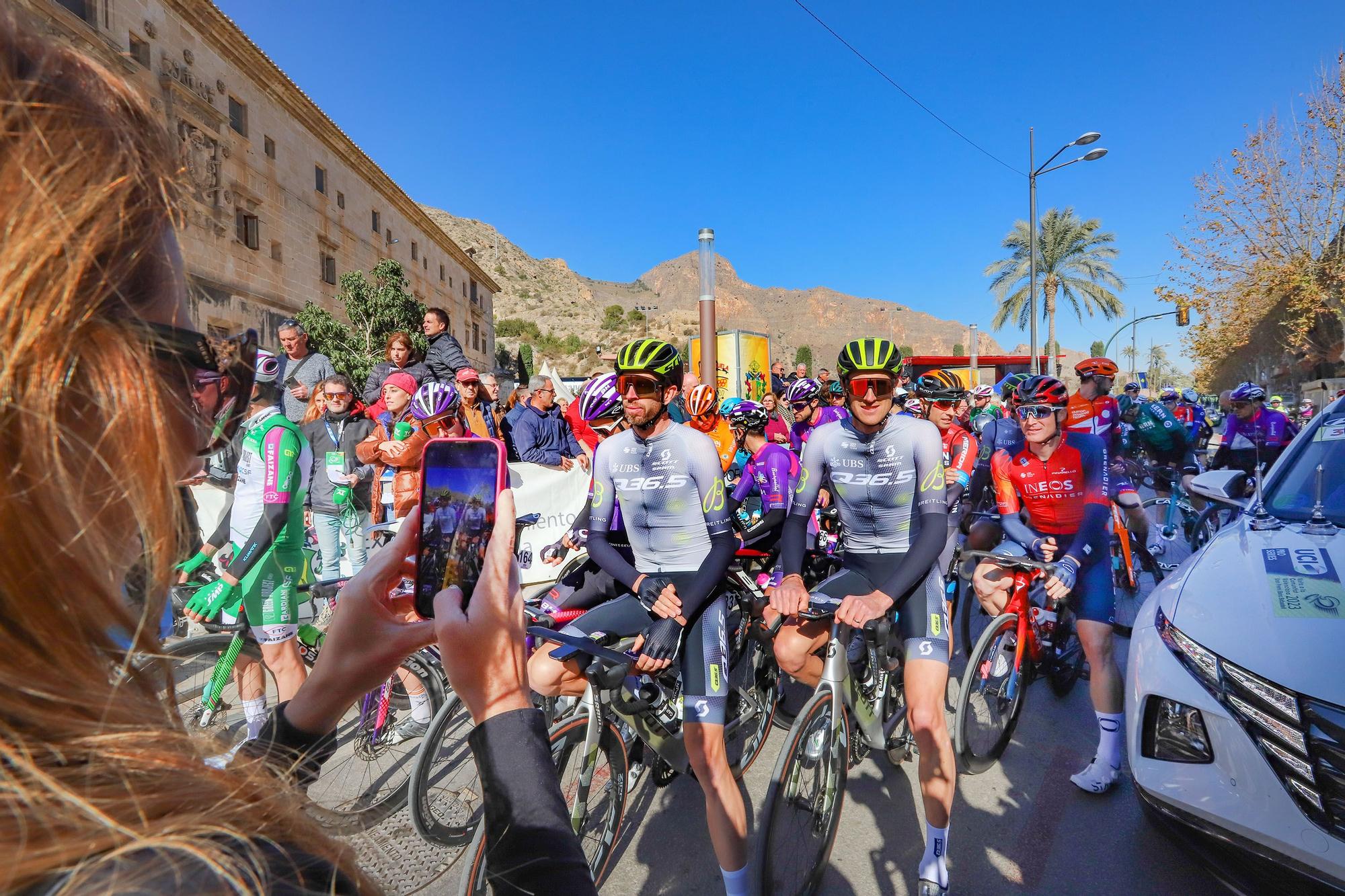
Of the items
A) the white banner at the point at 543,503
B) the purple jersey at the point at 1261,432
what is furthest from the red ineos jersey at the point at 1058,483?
the purple jersey at the point at 1261,432

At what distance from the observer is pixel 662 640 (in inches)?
112

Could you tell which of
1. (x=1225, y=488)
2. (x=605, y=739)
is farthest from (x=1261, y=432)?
(x=605, y=739)

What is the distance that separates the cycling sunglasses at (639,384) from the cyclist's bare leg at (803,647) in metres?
1.35

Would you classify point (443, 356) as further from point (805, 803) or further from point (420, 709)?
point (805, 803)

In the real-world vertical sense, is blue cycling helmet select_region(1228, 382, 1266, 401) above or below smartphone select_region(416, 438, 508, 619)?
above

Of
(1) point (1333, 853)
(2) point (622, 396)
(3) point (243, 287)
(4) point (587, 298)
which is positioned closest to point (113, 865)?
(2) point (622, 396)

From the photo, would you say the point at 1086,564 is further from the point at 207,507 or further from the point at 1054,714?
the point at 207,507

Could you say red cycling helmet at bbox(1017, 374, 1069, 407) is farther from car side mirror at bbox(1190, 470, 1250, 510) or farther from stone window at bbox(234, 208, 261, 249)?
stone window at bbox(234, 208, 261, 249)

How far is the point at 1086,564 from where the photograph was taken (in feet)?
12.9

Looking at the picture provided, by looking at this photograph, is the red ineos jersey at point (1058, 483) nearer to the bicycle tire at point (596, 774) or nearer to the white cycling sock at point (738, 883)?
the white cycling sock at point (738, 883)

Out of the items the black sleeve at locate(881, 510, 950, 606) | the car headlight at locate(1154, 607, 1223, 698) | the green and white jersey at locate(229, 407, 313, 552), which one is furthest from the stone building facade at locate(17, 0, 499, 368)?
the car headlight at locate(1154, 607, 1223, 698)

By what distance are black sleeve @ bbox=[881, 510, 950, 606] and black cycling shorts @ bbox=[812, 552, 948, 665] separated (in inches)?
3.1

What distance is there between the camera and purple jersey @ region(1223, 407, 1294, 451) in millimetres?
8531

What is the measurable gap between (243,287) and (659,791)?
3135cm
